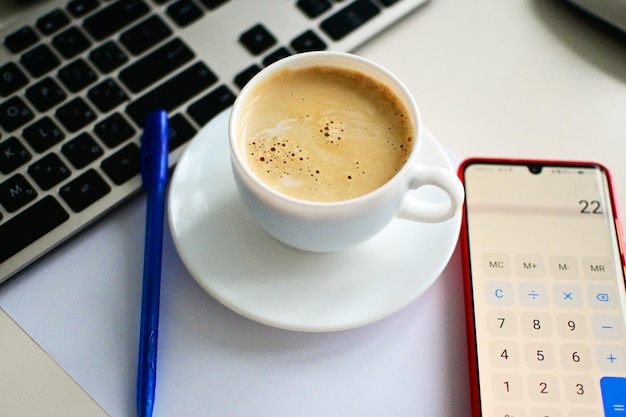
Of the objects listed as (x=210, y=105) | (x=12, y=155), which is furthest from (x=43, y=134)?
(x=210, y=105)

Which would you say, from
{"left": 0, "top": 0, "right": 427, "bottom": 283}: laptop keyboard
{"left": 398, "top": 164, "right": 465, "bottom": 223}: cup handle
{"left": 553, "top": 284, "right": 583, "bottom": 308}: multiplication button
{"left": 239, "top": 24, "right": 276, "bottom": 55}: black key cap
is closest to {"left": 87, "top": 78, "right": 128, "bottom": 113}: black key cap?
{"left": 0, "top": 0, "right": 427, "bottom": 283}: laptop keyboard

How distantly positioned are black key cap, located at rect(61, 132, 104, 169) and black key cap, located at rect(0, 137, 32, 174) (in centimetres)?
3

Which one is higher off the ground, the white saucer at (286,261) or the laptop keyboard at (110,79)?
the laptop keyboard at (110,79)

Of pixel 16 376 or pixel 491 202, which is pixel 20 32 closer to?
pixel 16 376

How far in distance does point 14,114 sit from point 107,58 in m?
0.09

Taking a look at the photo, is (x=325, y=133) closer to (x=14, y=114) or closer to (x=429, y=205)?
(x=429, y=205)

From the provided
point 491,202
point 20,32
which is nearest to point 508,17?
point 491,202

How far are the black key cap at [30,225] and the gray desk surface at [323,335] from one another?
0.02 metres

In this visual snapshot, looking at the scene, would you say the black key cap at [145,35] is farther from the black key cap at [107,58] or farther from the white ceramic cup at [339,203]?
the white ceramic cup at [339,203]

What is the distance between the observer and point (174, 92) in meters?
0.53

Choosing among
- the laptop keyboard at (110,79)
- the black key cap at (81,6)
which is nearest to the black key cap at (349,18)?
the laptop keyboard at (110,79)

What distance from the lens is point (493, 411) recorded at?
1.32 ft

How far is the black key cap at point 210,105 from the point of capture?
525mm

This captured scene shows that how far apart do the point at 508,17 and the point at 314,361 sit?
389 mm
